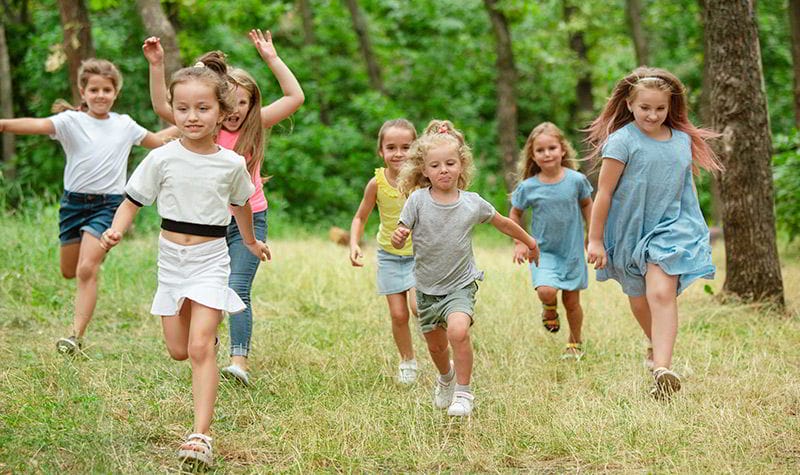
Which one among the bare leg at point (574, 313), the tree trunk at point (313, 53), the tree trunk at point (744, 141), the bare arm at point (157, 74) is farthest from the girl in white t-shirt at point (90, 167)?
the tree trunk at point (313, 53)

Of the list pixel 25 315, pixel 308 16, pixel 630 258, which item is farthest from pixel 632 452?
pixel 308 16

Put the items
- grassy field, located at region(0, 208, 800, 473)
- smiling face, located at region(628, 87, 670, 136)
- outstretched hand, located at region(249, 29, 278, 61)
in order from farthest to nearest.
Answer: outstretched hand, located at region(249, 29, 278, 61) → smiling face, located at region(628, 87, 670, 136) → grassy field, located at region(0, 208, 800, 473)

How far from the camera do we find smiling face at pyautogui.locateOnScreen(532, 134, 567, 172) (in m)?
6.56

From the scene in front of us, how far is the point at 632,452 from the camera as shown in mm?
4199

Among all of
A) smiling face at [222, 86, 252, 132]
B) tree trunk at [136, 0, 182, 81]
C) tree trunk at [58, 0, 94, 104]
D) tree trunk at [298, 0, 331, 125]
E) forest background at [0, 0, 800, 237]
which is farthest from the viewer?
tree trunk at [298, 0, 331, 125]

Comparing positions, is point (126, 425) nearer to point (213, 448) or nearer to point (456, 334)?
point (213, 448)

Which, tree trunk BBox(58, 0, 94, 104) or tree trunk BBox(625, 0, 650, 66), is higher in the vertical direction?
tree trunk BBox(625, 0, 650, 66)

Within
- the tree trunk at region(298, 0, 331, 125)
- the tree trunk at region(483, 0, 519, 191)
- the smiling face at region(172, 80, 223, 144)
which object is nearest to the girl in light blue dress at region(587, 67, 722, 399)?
the smiling face at region(172, 80, 223, 144)

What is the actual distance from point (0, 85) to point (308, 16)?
24.3 ft

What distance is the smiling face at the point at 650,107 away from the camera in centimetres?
534

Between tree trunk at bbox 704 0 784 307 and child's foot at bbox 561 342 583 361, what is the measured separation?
2064mm

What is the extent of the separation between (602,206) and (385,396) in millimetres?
1670

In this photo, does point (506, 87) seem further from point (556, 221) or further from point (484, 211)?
point (484, 211)

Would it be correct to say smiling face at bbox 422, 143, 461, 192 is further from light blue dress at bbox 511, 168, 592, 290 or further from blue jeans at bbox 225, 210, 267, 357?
light blue dress at bbox 511, 168, 592, 290
